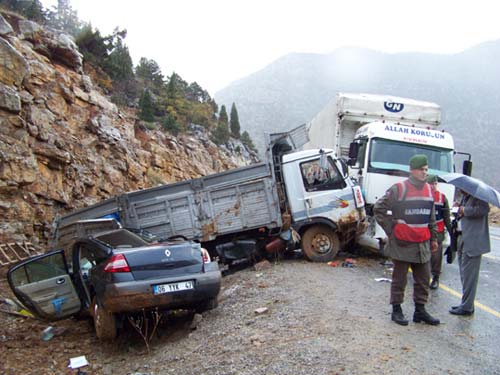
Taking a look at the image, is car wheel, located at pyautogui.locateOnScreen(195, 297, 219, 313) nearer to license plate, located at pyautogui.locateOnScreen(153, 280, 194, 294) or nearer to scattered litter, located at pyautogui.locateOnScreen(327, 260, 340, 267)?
license plate, located at pyautogui.locateOnScreen(153, 280, 194, 294)

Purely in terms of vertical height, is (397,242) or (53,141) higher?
(53,141)

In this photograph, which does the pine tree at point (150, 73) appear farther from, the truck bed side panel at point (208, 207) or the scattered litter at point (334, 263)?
the scattered litter at point (334, 263)

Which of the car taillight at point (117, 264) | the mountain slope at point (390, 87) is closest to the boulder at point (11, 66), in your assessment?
the car taillight at point (117, 264)

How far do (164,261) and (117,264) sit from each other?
57cm

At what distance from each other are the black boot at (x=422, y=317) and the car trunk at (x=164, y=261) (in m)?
2.65

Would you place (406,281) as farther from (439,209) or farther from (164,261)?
(164,261)

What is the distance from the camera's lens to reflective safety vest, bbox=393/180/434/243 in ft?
14.7

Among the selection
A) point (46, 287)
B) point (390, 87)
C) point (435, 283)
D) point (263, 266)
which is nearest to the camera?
point (46, 287)

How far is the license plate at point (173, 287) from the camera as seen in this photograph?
5000 millimetres

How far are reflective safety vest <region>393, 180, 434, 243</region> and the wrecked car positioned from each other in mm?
2454

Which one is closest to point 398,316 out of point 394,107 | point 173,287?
point 173,287

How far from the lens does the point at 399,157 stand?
881cm

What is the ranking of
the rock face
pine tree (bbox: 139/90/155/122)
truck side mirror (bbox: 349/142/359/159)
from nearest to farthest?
truck side mirror (bbox: 349/142/359/159) → the rock face → pine tree (bbox: 139/90/155/122)

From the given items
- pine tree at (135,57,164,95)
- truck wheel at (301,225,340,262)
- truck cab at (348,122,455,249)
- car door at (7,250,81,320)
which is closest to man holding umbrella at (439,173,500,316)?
truck cab at (348,122,455,249)
